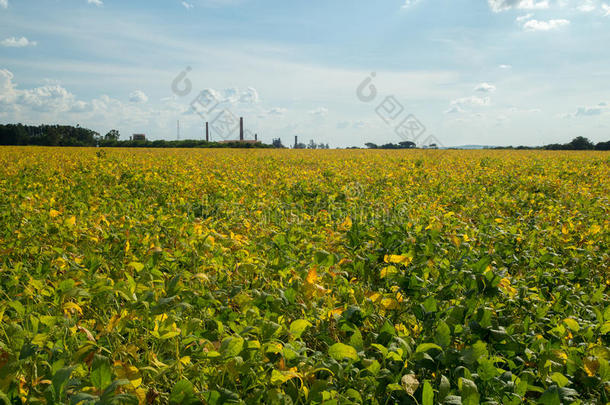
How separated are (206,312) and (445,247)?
232cm

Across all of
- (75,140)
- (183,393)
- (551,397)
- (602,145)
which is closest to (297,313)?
(183,393)

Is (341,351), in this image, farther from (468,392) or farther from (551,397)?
(551,397)

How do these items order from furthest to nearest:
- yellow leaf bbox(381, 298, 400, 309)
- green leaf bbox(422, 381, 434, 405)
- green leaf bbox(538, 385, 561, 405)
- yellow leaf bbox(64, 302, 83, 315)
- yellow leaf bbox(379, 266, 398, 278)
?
yellow leaf bbox(379, 266, 398, 278), yellow leaf bbox(381, 298, 400, 309), yellow leaf bbox(64, 302, 83, 315), green leaf bbox(538, 385, 561, 405), green leaf bbox(422, 381, 434, 405)

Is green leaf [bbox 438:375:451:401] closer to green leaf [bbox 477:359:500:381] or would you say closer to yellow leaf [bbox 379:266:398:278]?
green leaf [bbox 477:359:500:381]

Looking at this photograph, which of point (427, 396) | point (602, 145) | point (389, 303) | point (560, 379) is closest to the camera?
point (427, 396)

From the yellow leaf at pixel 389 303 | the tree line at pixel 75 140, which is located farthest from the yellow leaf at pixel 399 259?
the tree line at pixel 75 140

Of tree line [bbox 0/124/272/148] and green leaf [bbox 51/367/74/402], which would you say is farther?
tree line [bbox 0/124/272/148]

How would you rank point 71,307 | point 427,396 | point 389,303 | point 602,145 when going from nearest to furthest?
point 427,396 → point 71,307 → point 389,303 → point 602,145

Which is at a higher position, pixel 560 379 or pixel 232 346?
pixel 232 346

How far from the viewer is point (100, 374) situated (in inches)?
56.3

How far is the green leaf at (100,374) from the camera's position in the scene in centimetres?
142

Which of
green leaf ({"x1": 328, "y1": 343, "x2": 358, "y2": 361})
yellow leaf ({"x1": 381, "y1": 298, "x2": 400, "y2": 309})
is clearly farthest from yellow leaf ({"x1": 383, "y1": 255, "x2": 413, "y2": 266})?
green leaf ({"x1": 328, "y1": 343, "x2": 358, "y2": 361})

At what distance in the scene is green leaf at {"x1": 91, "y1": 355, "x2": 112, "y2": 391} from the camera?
56.0 inches

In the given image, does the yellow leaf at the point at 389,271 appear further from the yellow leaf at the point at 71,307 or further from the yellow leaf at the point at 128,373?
the yellow leaf at the point at 71,307
